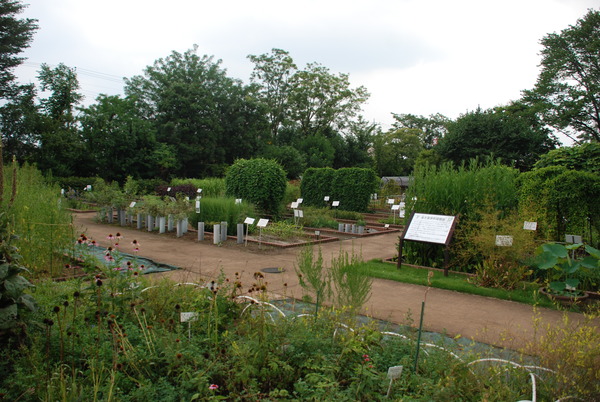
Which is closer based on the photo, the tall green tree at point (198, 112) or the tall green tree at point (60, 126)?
the tall green tree at point (60, 126)

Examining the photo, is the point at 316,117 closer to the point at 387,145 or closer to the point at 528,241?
the point at 387,145

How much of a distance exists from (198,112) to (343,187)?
762 inches

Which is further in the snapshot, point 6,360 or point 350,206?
point 350,206

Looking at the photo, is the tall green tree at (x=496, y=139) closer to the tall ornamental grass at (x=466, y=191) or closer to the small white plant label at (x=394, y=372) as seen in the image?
the tall ornamental grass at (x=466, y=191)

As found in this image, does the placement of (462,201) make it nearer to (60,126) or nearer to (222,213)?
(222,213)

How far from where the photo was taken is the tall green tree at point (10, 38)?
94.3ft

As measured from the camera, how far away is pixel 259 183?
14461 mm

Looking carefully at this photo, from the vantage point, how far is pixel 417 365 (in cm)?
307

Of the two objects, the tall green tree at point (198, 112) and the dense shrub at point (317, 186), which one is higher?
the tall green tree at point (198, 112)

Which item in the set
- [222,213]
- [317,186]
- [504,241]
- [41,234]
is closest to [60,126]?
[317,186]

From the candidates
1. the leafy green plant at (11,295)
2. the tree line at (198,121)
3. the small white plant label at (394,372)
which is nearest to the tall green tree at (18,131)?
the tree line at (198,121)

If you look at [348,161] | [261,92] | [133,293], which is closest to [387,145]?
[348,161]

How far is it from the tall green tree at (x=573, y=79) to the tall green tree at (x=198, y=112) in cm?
2184

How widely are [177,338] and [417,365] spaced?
1.71 metres
